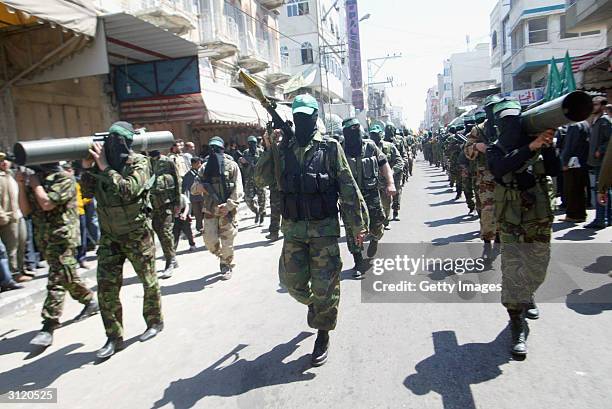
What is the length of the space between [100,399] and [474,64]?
73.3 metres

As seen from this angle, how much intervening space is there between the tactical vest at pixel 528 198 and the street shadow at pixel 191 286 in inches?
147

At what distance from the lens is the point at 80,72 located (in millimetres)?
8805

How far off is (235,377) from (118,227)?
1580 mm

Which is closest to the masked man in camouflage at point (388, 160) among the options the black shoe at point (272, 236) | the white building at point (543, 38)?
the black shoe at point (272, 236)

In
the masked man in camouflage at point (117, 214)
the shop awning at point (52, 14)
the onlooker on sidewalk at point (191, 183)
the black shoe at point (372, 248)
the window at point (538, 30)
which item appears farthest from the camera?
the window at point (538, 30)

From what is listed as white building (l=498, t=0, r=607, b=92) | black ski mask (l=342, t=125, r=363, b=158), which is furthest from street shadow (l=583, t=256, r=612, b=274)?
white building (l=498, t=0, r=607, b=92)

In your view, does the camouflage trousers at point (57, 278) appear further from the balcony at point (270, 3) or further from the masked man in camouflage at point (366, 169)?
the balcony at point (270, 3)

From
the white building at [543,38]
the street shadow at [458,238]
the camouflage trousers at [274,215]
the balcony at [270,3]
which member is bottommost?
the street shadow at [458,238]

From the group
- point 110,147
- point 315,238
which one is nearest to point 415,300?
point 315,238

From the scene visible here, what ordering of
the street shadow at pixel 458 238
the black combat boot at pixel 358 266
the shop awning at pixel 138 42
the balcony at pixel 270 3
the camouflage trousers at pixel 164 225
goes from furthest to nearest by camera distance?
the balcony at pixel 270 3 < the shop awning at pixel 138 42 < the street shadow at pixel 458 238 < the camouflage trousers at pixel 164 225 < the black combat boot at pixel 358 266

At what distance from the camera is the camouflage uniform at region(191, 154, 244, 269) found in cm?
607

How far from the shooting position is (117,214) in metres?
3.83

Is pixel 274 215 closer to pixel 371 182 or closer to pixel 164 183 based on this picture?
pixel 164 183

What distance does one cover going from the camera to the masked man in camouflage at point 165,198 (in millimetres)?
6266
